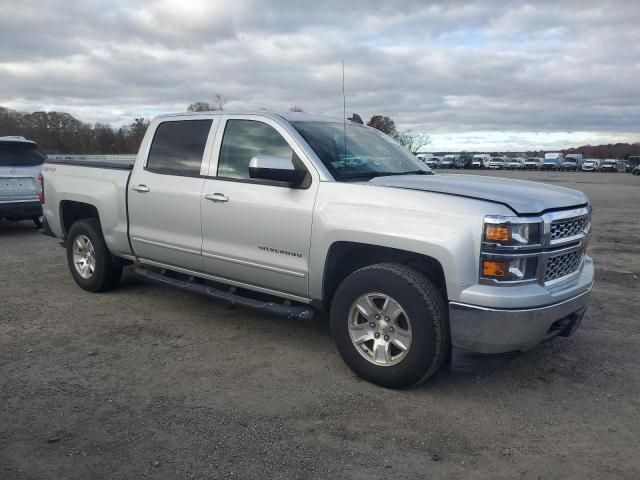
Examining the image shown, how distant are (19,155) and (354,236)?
866 centimetres

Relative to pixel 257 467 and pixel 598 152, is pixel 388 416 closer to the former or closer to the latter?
pixel 257 467

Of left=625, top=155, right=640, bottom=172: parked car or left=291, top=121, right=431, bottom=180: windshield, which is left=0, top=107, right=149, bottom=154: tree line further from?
left=625, top=155, right=640, bottom=172: parked car

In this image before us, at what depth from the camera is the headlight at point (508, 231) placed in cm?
342

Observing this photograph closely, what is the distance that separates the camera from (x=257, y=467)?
9.90ft

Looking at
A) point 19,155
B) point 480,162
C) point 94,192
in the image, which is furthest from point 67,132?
point 480,162

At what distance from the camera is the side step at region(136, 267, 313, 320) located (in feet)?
14.5

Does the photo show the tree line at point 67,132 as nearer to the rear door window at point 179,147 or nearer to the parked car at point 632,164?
the rear door window at point 179,147

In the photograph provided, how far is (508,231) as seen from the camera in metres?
3.41

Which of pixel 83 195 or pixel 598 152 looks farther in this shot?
pixel 598 152

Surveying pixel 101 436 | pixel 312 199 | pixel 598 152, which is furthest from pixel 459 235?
pixel 598 152

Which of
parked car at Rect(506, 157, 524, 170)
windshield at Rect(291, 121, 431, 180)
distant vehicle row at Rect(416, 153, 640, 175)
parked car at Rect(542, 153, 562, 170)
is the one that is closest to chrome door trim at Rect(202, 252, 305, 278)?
windshield at Rect(291, 121, 431, 180)

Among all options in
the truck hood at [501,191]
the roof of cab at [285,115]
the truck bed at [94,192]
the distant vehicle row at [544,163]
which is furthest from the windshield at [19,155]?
the distant vehicle row at [544,163]

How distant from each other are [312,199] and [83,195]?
10.3 ft

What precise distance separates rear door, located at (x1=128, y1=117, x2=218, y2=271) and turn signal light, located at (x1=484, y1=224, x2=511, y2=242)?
260cm
